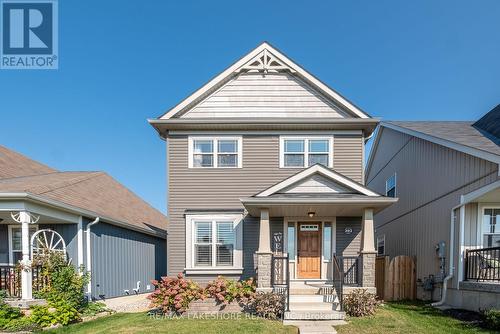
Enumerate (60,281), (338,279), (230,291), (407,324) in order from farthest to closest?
(60,281)
(338,279)
(230,291)
(407,324)

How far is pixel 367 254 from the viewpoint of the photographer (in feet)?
27.3

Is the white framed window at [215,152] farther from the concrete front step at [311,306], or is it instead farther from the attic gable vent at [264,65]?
the concrete front step at [311,306]

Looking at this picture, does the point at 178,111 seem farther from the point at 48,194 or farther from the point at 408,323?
the point at 408,323

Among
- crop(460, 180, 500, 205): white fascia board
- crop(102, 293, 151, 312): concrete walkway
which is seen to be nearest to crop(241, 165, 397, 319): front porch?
crop(460, 180, 500, 205): white fascia board

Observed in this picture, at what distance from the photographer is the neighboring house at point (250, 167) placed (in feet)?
32.1

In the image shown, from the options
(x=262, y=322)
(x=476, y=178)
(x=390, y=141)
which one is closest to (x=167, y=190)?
(x=262, y=322)

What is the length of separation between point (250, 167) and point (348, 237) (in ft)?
12.9

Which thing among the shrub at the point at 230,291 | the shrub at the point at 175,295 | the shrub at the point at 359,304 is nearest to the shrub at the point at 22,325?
the shrub at the point at 175,295

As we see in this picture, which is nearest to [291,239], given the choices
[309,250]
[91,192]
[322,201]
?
[309,250]

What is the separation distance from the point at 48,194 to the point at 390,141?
14.7m

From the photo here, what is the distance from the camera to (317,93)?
34.7 ft

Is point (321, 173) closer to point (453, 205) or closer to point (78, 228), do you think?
point (453, 205)

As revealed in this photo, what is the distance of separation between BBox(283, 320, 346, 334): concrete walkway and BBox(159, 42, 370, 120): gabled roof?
6.38 m

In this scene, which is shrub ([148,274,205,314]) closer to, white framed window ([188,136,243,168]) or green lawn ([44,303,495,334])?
green lawn ([44,303,495,334])
